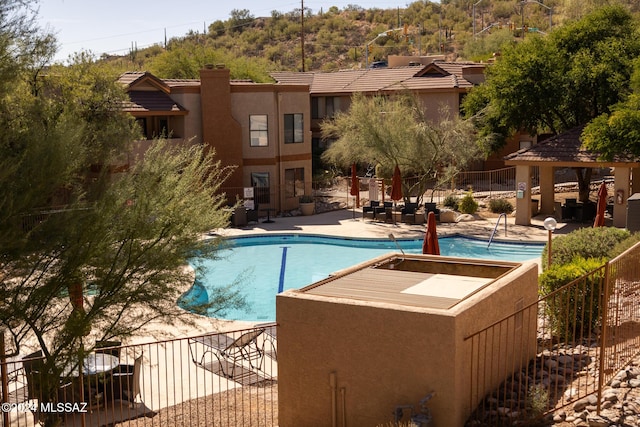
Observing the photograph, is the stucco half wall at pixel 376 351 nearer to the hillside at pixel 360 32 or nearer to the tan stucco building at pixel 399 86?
the tan stucco building at pixel 399 86

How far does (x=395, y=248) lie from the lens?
27391 millimetres

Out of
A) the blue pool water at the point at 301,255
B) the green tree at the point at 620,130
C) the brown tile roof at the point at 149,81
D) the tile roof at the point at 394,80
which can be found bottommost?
the blue pool water at the point at 301,255

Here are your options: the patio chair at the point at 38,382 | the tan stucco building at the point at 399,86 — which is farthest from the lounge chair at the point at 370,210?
the patio chair at the point at 38,382

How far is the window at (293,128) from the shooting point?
3384 centimetres

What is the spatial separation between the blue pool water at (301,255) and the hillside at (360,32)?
151 ft

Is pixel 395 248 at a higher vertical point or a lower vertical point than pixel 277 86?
lower

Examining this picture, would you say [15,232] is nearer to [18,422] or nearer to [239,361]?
[18,422]

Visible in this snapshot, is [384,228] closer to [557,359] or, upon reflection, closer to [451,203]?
[451,203]

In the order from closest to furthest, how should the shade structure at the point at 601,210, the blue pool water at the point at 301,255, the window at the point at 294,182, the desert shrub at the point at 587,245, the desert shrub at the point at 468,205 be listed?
the desert shrub at the point at 587,245
the shade structure at the point at 601,210
the blue pool water at the point at 301,255
the desert shrub at the point at 468,205
the window at the point at 294,182

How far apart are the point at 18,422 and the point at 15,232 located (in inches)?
127

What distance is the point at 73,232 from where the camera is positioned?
407 inches

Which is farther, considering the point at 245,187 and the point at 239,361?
the point at 245,187

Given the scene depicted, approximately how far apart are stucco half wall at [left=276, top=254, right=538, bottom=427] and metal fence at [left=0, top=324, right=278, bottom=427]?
0.81 meters

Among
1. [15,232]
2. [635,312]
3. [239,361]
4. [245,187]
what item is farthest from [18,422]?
[245,187]
